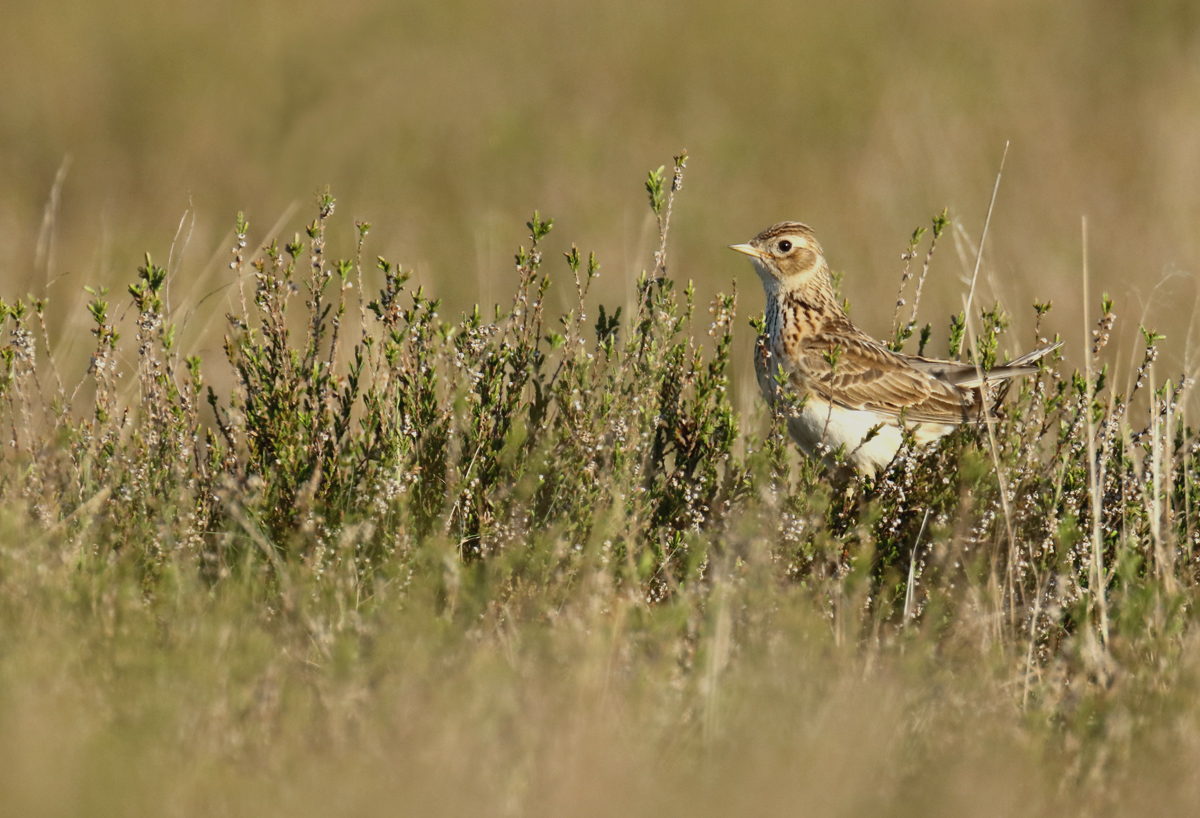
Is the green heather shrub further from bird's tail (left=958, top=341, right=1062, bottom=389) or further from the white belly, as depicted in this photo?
the white belly

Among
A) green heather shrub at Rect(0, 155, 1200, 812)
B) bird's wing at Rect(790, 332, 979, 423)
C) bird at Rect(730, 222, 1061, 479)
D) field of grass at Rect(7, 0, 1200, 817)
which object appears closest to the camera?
field of grass at Rect(7, 0, 1200, 817)

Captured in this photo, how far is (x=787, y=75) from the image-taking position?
Answer: 48.2 feet

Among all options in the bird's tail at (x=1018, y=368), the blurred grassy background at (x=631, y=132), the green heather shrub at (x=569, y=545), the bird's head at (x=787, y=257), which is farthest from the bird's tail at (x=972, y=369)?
the blurred grassy background at (x=631, y=132)

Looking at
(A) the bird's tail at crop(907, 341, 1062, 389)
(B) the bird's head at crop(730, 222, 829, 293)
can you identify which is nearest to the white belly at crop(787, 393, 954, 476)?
(A) the bird's tail at crop(907, 341, 1062, 389)

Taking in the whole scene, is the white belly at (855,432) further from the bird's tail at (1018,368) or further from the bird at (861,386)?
the bird's tail at (1018,368)

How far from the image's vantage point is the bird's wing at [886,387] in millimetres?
5930

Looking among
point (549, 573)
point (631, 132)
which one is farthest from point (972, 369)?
point (631, 132)

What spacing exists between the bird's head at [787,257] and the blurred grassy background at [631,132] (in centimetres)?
419

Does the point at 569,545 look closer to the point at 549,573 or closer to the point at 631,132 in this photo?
the point at 549,573

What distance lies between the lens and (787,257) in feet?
21.4

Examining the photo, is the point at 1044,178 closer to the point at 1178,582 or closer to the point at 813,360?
the point at 813,360

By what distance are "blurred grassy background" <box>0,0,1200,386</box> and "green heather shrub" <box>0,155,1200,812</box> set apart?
5.08 m

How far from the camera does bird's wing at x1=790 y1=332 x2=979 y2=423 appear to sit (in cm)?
593

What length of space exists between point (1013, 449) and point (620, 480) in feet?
5.18
